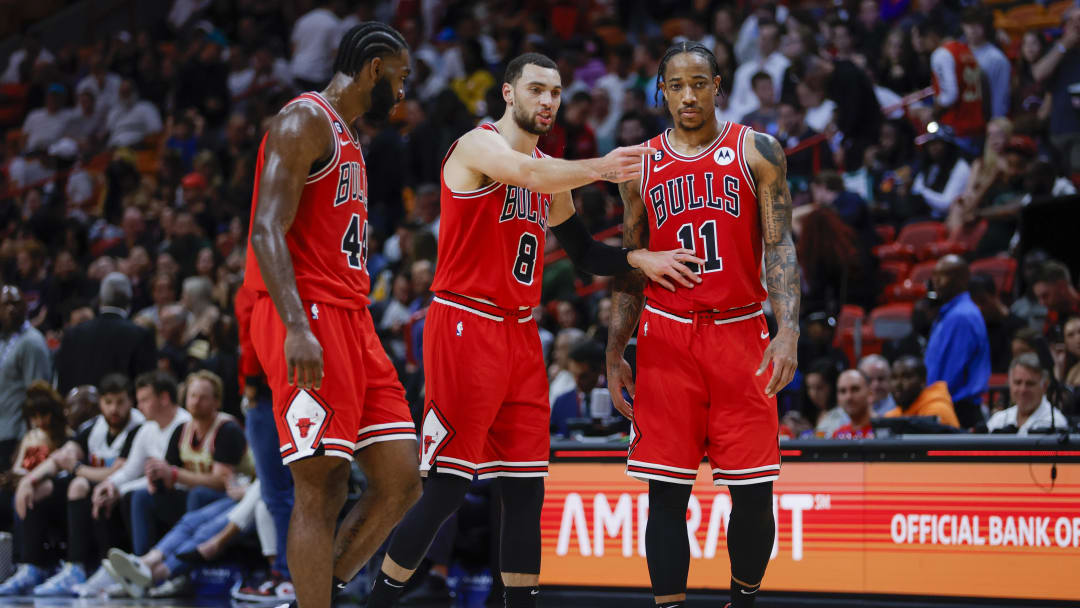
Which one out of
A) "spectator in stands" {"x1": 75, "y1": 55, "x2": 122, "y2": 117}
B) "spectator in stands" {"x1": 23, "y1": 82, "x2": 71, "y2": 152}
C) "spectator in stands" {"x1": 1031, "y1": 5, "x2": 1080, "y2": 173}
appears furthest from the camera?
"spectator in stands" {"x1": 75, "y1": 55, "x2": 122, "y2": 117}

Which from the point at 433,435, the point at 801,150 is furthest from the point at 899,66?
the point at 433,435

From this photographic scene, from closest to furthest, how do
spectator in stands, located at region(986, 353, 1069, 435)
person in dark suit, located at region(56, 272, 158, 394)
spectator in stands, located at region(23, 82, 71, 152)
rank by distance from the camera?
spectator in stands, located at region(986, 353, 1069, 435), person in dark suit, located at region(56, 272, 158, 394), spectator in stands, located at region(23, 82, 71, 152)

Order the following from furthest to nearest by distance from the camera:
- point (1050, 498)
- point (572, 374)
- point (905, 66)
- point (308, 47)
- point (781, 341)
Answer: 1. point (308, 47)
2. point (905, 66)
3. point (572, 374)
4. point (1050, 498)
5. point (781, 341)

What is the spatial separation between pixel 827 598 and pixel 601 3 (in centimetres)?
1214

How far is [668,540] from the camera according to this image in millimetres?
4973

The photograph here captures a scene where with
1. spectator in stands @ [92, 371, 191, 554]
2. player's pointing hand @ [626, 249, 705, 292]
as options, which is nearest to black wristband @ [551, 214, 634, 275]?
player's pointing hand @ [626, 249, 705, 292]

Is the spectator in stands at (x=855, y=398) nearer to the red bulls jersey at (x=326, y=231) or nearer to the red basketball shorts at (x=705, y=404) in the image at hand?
the red basketball shorts at (x=705, y=404)

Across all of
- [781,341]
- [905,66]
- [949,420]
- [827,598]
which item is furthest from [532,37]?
[781,341]

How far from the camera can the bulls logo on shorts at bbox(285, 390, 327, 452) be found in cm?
446

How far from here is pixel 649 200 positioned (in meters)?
5.27

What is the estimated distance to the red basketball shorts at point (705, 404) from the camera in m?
5.00

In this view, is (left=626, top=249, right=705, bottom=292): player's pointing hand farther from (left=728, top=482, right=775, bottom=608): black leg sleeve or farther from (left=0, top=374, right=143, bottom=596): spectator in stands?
(left=0, top=374, right=143, bottom=596): spectator in stands

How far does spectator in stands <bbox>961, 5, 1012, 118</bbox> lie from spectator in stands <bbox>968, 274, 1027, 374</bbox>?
3.96m

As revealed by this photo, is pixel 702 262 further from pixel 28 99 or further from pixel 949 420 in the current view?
pixel 28 99
